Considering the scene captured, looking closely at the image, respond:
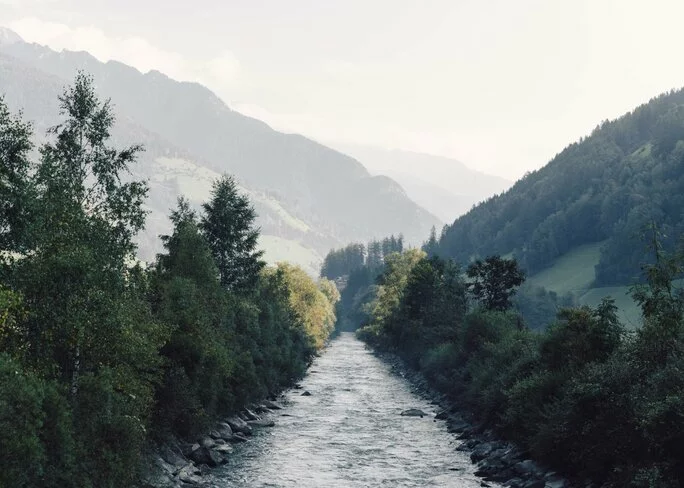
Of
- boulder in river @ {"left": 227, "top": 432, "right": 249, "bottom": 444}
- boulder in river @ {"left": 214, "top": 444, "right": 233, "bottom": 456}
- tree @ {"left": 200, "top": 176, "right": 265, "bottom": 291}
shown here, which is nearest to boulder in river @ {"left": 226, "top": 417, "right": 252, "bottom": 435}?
boulder in river @ {"left": 227, "top": 432, "right": 249, "bottom": 444}

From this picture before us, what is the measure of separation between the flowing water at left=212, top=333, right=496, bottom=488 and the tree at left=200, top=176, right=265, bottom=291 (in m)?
17.2

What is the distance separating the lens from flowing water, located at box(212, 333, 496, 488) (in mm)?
41781

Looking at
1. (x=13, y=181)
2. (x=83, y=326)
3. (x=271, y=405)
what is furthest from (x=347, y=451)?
(x=13, y=181)

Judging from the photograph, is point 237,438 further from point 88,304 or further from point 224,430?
point 88,304

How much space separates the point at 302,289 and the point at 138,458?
117349 millimetres

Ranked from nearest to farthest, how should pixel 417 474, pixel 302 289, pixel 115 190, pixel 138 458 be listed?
pixel 138 458, pixel 115 190, pixel 417 474, pixel 302 289

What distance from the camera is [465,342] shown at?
2972 inches

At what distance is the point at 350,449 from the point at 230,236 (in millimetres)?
37427

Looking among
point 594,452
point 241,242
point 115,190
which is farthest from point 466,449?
point 241,242

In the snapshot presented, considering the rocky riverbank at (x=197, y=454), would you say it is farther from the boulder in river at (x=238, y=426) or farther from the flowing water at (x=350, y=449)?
the flowing water at (x=350, y=449)

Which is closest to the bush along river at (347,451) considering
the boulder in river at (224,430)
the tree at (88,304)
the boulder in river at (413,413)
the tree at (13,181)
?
the boulder in river at (413,413)

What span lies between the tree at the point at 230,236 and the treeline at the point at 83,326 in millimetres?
28836

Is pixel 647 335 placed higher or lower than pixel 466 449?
higher

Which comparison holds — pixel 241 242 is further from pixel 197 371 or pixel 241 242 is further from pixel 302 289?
pixel 302 289
